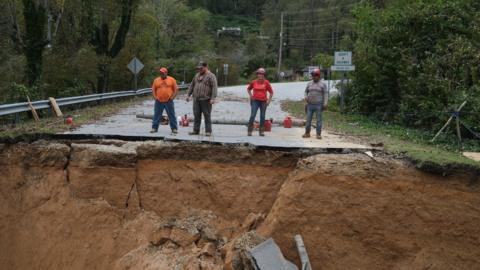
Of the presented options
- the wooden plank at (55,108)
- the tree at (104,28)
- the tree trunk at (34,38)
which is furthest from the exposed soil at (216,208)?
the tree at (104,28)

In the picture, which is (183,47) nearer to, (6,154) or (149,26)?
(149,26)

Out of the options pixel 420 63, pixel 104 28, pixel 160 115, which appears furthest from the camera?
pixel 104 28

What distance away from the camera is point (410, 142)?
38.3 feet

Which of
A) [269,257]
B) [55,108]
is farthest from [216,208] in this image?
[55,108]

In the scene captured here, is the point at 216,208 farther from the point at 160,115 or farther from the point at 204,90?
the point at 160,115

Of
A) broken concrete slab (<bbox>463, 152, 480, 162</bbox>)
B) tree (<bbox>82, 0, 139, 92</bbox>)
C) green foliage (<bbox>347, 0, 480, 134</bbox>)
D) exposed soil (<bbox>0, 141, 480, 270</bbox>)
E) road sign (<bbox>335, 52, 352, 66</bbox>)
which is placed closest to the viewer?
exposed soil (<bbox>0, 141, 480, 270</bbox>)

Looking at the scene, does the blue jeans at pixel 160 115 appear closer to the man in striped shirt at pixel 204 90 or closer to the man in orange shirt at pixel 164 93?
the man in orange shirt at pixel 164 93

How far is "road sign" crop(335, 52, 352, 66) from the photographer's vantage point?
18022mm

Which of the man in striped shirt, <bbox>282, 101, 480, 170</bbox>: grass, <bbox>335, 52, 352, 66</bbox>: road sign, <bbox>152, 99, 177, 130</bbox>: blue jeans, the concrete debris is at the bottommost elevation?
the concrete debris

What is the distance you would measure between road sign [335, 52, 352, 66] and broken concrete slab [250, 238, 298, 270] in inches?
436

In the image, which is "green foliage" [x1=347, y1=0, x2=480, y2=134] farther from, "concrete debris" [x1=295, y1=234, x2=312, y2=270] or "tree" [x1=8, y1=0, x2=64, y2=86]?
"tree" [x1=8, y1=0, x2=64, y2=86]

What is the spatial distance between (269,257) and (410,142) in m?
5.33

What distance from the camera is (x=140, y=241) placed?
30.4 ft

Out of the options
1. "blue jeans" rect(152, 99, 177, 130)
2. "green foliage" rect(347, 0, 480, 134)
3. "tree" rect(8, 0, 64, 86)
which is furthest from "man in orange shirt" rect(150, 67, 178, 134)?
"tree" rect(8, 0, 64, 86)
